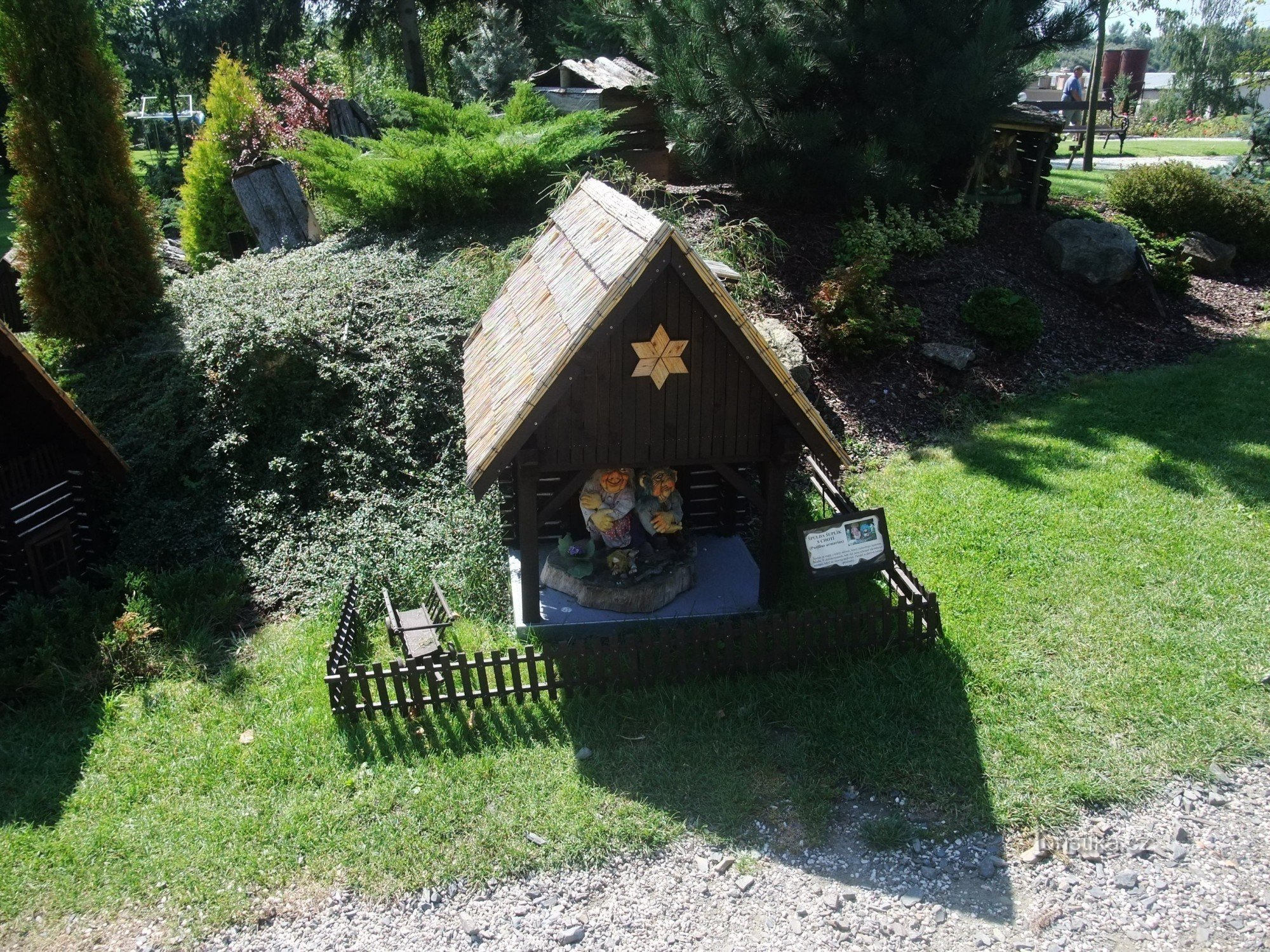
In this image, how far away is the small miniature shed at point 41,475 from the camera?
6.80 metres

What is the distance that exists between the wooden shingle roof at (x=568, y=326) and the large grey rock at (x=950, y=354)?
4.69 meters

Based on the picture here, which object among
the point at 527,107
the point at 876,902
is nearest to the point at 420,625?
the point at 876,902

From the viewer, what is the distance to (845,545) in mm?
5855

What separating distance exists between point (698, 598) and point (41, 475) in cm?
513

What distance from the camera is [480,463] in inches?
207

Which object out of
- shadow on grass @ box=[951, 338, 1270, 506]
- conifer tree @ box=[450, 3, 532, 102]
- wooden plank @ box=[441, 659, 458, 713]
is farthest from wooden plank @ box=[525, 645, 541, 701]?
conifer tree @ box=[450, 3, 532, 102]

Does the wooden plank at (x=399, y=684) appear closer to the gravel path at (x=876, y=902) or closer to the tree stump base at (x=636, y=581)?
the gravel path at (x=876, y=902)

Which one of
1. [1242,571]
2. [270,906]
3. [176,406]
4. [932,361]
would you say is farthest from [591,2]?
[270,906]

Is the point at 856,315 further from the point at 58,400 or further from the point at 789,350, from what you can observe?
the point at 58,400

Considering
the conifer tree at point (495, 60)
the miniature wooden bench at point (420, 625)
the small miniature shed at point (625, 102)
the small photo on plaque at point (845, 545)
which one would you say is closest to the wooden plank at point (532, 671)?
the miniature wooden bench at point (420, 625)

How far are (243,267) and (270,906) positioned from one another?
823 cm

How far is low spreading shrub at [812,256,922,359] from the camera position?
9.67 meters

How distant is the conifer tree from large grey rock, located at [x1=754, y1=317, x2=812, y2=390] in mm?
13650

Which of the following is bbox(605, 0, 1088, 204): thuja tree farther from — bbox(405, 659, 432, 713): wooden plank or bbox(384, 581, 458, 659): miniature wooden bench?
bbox(405, 659, 432, 713): wooden plank
